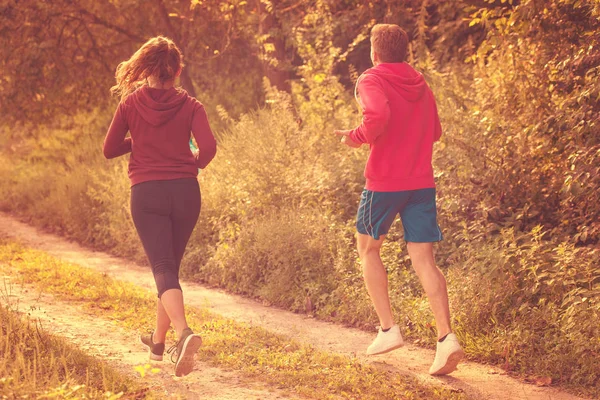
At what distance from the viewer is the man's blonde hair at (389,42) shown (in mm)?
5551

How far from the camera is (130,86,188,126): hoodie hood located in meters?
5.16

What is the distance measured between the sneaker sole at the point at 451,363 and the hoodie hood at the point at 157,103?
7.88 feet

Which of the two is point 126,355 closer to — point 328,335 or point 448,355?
point 328,335

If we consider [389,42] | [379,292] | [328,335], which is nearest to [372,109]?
[389,42]

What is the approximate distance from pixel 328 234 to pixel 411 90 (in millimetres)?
3318

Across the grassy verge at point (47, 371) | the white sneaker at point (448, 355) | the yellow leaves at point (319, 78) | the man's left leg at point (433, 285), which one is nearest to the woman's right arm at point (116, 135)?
the grassy verge at point (47, 371)

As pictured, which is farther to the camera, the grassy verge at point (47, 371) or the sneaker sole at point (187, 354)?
the sneaker sole at point (187, 354)

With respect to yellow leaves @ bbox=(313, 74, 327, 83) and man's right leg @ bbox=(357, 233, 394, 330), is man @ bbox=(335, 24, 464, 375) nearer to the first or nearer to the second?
man's right leg @ bbox=(357, 233, 394, 330)

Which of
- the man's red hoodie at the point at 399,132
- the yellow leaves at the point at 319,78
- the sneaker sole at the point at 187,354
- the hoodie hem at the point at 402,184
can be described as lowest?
the sneaker sole at the point at 187,354

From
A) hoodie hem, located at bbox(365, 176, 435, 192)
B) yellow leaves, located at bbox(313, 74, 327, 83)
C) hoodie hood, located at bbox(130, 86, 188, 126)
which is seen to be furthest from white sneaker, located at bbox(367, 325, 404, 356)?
yellow leaves, located at bbox(313, 74, 327, 83)

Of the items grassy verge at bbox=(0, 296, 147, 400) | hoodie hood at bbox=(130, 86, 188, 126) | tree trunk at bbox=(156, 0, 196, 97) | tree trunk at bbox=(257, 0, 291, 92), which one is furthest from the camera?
tree trunk at bbox=(156, 0, 196, 97)

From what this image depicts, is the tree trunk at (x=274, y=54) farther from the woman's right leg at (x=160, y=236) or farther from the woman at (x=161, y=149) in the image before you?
the woman's right leg at (x=160, y=236)

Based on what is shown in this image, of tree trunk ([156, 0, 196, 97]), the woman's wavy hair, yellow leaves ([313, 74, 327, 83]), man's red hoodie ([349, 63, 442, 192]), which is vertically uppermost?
tree trunk ([156, 0, 196, 97])

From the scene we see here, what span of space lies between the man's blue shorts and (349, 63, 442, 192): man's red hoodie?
0.06 metres
